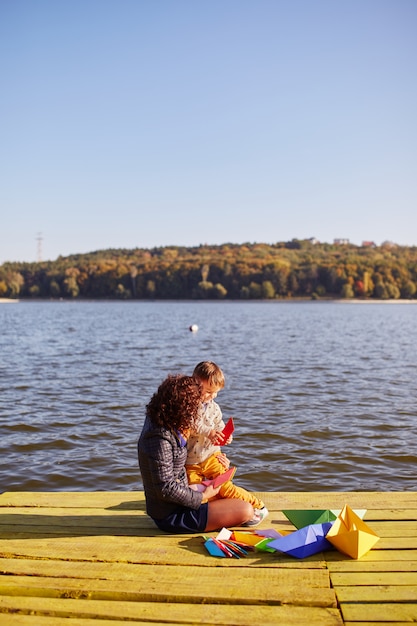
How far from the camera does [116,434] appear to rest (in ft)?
38.8

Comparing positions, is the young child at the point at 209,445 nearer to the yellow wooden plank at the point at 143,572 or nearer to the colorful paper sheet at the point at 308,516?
the colorful paper sheet at the point at 308,516

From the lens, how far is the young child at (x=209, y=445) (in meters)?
5.29

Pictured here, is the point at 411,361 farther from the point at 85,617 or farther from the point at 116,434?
the point at 85,617

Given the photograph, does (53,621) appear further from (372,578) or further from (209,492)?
(372,578)

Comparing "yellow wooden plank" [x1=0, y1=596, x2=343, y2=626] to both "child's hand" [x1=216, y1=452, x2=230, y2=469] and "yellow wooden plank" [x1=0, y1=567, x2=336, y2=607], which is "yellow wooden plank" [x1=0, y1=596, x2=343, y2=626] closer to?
"yellow wooden plank" [x1=0, y1=567, x2=336, y2=607]

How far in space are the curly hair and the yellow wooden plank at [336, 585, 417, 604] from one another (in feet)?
5.22

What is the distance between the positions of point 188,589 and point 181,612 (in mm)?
243

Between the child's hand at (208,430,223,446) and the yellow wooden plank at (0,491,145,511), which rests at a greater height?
the child's hand at (208,430,223,446)

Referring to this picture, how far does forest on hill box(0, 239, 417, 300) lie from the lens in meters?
129

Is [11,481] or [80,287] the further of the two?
[80,287]

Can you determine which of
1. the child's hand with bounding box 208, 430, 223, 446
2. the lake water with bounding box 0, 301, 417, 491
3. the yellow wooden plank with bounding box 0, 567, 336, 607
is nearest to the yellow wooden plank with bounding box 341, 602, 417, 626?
the yellow wooden plank with bounding box 0, 567, 336, 607

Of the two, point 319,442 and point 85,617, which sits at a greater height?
point 85,617

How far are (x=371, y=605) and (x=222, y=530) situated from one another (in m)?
1.41

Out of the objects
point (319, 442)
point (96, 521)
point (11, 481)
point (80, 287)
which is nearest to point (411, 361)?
point (319, 442)
